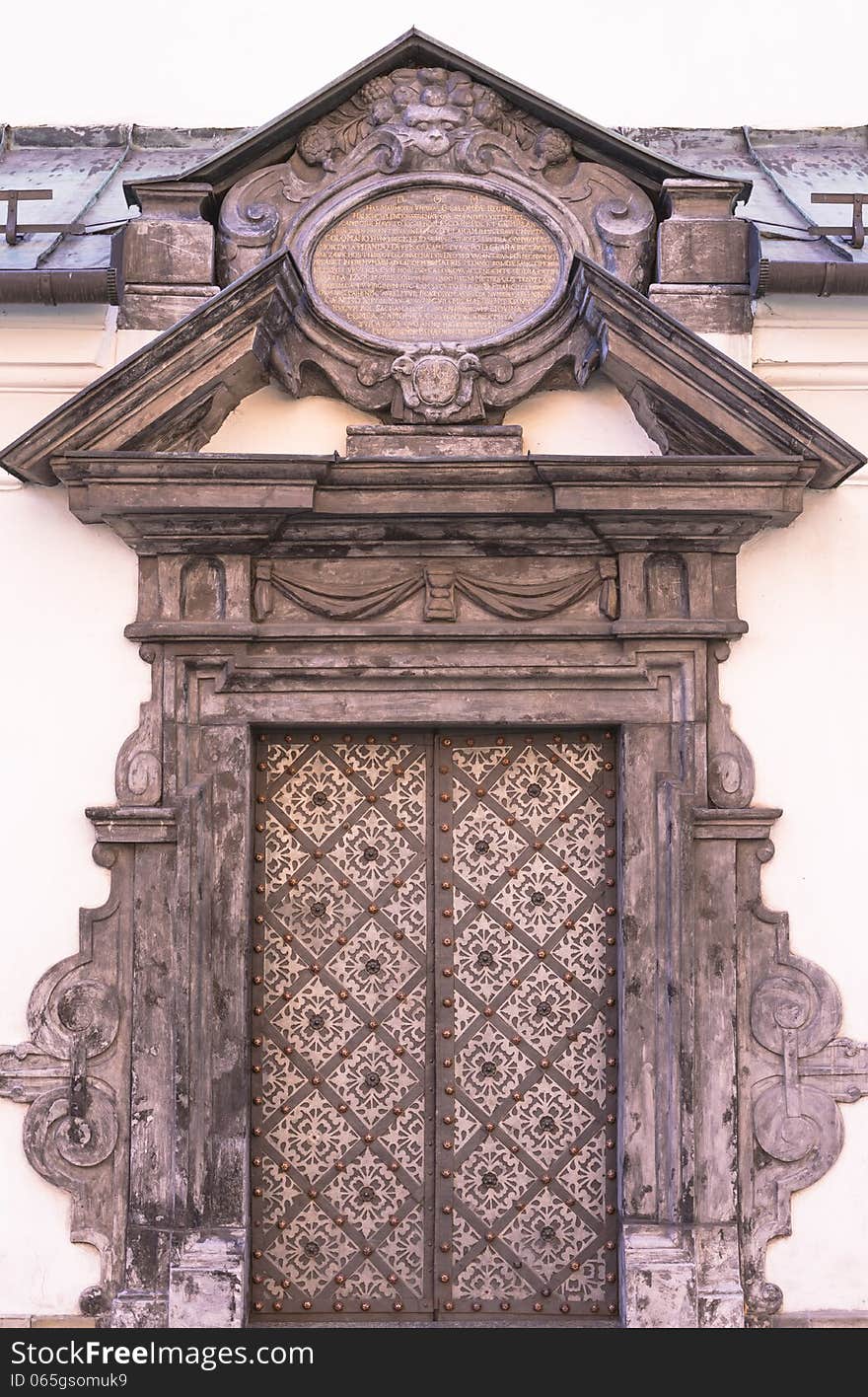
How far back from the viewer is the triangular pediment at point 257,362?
5.62 m

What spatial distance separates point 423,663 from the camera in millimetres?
5809

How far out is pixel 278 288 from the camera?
5742 millimetres

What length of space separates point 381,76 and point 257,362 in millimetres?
1218

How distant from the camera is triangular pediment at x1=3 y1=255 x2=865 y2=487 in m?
5.62

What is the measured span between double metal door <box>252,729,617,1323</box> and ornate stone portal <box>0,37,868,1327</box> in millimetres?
172

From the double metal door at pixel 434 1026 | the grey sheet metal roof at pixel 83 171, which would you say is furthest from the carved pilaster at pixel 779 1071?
the grey sheet metal roof at pixel 83 171

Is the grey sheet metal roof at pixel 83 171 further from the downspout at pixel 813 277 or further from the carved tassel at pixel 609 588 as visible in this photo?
the downspout at pixel 813 277

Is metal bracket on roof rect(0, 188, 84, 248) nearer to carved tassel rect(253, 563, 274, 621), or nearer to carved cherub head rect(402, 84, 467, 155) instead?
carved cherub head rect(402, 84, 467, 155)

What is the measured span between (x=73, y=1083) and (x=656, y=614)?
258cm

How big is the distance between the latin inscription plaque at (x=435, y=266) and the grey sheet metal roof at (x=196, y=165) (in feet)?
2.45

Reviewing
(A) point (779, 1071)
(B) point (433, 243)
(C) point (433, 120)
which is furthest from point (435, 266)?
(A) point (779, 1071)

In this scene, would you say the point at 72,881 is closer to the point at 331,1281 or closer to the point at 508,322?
the point at 331,1281

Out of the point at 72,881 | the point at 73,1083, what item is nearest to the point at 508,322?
the point at 72,881

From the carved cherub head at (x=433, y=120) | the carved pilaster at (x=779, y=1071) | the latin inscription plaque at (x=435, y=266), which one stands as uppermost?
the carved cherub head at (x=433, y=120)
